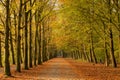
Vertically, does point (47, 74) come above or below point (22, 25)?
below

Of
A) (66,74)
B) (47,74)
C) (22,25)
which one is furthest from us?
(22,25)

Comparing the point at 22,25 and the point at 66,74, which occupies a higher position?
the point at 22,25

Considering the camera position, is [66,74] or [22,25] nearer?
[66,74]

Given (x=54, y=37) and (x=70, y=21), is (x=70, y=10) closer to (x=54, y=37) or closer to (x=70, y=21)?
(x=70, y=21)

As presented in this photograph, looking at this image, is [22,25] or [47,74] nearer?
[47,74]

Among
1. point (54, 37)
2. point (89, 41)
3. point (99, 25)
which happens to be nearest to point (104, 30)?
point (99, 25)

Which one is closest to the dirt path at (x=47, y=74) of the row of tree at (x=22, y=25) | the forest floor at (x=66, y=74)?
the forest floor at (x=66, y=74)

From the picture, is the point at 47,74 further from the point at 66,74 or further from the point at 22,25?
the point at 22,25

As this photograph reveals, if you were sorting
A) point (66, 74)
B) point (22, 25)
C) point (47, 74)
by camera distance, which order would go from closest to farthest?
point (66, 74)
point (47, 74)
point (22, 25)

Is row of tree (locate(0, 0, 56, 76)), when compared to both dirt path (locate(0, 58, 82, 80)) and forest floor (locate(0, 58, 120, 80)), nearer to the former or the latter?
dirt path (locate(0, 58, 82, 80))

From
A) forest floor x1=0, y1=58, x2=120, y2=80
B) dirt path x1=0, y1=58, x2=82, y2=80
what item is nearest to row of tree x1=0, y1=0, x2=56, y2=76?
dirt path x1=0, y1=58, x2=82, y2=80

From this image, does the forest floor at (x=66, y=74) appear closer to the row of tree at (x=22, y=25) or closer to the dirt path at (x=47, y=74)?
the dirt path at (x=47, y=74)

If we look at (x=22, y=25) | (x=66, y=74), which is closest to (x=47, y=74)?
(x=66, y=74)

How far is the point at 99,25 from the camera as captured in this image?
3588 cm
